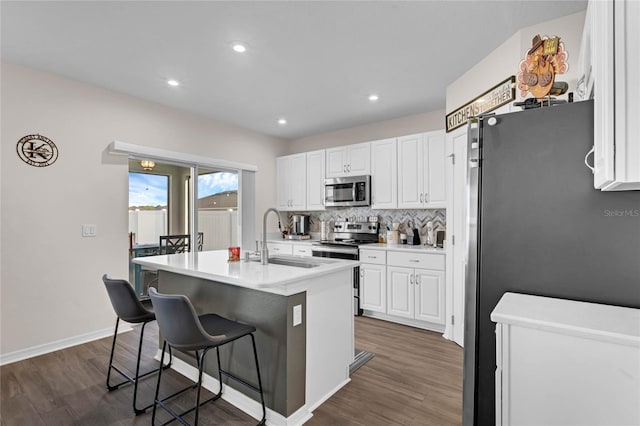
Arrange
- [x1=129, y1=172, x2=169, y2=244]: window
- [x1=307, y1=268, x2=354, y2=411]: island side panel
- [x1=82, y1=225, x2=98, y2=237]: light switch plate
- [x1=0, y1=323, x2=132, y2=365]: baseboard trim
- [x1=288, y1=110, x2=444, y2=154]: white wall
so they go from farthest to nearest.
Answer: [x1=288, y1=110, x2=444, y2=154]: white wall
[x1=129, y1=172, x2=169, y2=244]: window
[x1=82, y1=225, x2=98, y2=237]: light switch plate
[x1=0, y1=323, x2=132, y2=365]: baseboard trim
[x1=307, y1=268, x2=354, y2=411]: island side panel

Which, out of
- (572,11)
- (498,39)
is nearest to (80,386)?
(498,39)

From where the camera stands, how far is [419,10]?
2.09m

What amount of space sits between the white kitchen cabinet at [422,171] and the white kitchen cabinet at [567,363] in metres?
2.53

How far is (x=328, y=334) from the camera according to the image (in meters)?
2.21

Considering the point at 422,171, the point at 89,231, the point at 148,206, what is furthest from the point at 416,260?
the point at 89,231

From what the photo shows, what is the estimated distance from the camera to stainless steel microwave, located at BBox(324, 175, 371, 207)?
433cm

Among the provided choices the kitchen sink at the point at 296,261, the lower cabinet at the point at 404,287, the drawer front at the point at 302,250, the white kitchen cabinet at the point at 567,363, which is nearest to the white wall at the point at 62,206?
the kitchen sink at the point at 296,261

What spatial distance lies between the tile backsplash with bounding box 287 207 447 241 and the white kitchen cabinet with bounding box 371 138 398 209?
34cm

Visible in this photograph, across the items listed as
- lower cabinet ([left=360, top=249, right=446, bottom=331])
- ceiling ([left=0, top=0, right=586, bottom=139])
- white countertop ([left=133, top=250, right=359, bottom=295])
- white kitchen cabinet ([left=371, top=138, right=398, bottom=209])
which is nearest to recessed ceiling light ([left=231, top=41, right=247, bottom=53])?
ceiling ([left=0, top=0, right=586, bottom=139])

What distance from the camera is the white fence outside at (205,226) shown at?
12.5 ft

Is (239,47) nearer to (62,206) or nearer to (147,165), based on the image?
(147,165)

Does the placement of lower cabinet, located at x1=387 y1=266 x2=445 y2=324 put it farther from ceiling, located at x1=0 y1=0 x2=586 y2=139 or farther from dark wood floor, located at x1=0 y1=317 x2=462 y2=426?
ceiling, located at x1=0 y1=0 x2=586 y2=139

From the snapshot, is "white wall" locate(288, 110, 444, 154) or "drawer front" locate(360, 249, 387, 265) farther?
"white wall" locate(288, 110, 444, 154)

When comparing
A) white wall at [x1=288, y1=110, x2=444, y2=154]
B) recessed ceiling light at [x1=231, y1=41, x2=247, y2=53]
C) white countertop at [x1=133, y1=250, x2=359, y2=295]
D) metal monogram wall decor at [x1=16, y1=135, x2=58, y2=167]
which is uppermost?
recessed ceiling light at [x1=231, y1=41, x2=247, y2=53]
